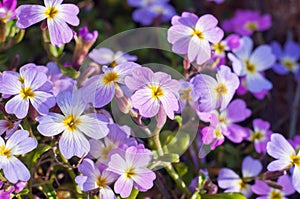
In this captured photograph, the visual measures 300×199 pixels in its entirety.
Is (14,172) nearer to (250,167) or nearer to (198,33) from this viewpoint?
(198,33)

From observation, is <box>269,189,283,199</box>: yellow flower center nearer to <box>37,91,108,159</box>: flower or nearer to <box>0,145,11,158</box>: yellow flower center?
<box>37,91,108,159</box>: flower

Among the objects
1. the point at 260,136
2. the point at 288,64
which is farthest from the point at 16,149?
the point at 288,64

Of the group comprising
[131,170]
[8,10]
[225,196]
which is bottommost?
[225,196]

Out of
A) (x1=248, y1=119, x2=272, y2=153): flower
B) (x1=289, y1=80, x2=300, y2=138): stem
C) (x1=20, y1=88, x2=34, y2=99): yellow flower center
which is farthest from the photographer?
(x1=289, y1=80, x2=300, y2=138): stem

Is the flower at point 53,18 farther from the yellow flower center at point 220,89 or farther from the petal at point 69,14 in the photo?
the yellow flower center at point 220,89

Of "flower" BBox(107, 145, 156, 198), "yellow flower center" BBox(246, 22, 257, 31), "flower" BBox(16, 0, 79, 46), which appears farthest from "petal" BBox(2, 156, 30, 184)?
"yellow flower center" BBox(246, 22, 257, 31)

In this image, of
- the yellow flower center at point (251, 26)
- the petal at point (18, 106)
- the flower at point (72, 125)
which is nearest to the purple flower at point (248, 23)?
the yellow flower center at point (251, 26)

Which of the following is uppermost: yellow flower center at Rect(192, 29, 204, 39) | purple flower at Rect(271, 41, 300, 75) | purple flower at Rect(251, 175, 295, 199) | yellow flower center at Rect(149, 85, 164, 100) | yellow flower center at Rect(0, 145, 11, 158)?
yellow flower center at Rect(192, 29, 204, 39)
